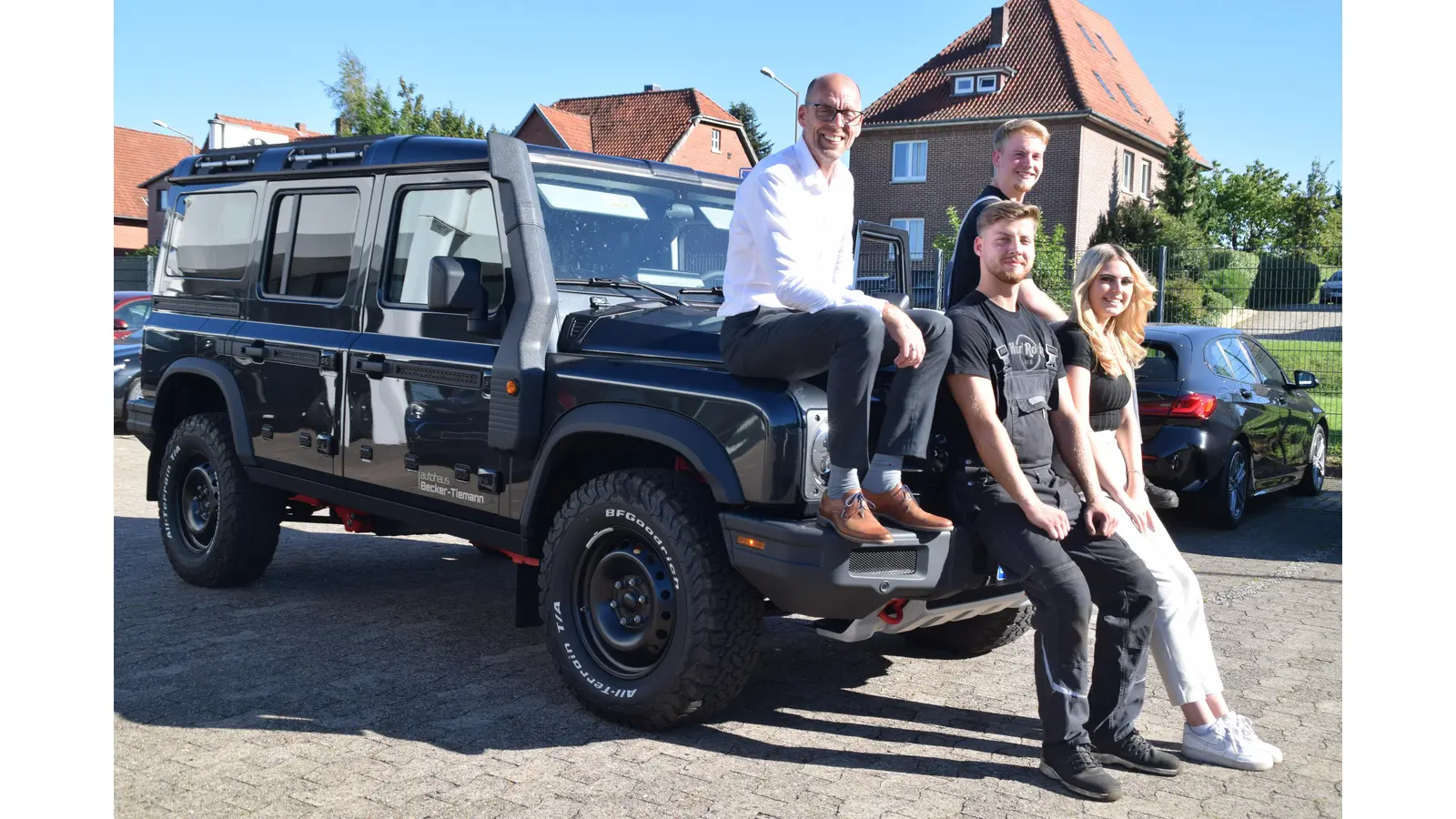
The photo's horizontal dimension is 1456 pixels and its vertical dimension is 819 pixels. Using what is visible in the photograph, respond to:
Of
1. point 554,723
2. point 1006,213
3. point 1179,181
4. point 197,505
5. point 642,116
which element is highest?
point 642,116

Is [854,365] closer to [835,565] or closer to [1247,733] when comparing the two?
[835,565]

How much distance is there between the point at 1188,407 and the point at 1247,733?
16.0 feet

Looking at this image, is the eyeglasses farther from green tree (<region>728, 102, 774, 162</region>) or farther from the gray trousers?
green tree (<region>728, 102, 774, 162</region>)

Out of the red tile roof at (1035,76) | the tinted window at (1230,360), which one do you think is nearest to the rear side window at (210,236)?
the tinted window at (1230,360)

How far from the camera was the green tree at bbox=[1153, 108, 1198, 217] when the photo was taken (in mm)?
44312

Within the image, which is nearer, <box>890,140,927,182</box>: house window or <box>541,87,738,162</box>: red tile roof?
<box>890,140,927,182</box>: house window

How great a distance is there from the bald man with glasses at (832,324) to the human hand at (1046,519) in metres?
0.28

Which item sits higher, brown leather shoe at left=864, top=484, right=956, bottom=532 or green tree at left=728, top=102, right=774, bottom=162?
green tree at left=728, top=102, right=774, bottom=162

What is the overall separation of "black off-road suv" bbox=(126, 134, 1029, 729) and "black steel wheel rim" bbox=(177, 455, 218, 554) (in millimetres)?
16

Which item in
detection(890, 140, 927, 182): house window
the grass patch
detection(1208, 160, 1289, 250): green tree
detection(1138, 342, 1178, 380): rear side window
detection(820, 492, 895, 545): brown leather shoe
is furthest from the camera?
detection(1208, 160, 1289, 250): green tree

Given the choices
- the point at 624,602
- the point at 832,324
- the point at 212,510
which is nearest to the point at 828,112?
the point at 832,324

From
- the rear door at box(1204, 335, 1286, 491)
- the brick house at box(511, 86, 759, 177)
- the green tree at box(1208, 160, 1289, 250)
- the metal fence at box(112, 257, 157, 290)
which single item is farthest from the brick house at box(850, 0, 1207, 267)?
the rear door at box(1204, 335, 1286, 491)

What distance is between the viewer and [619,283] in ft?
17.7
